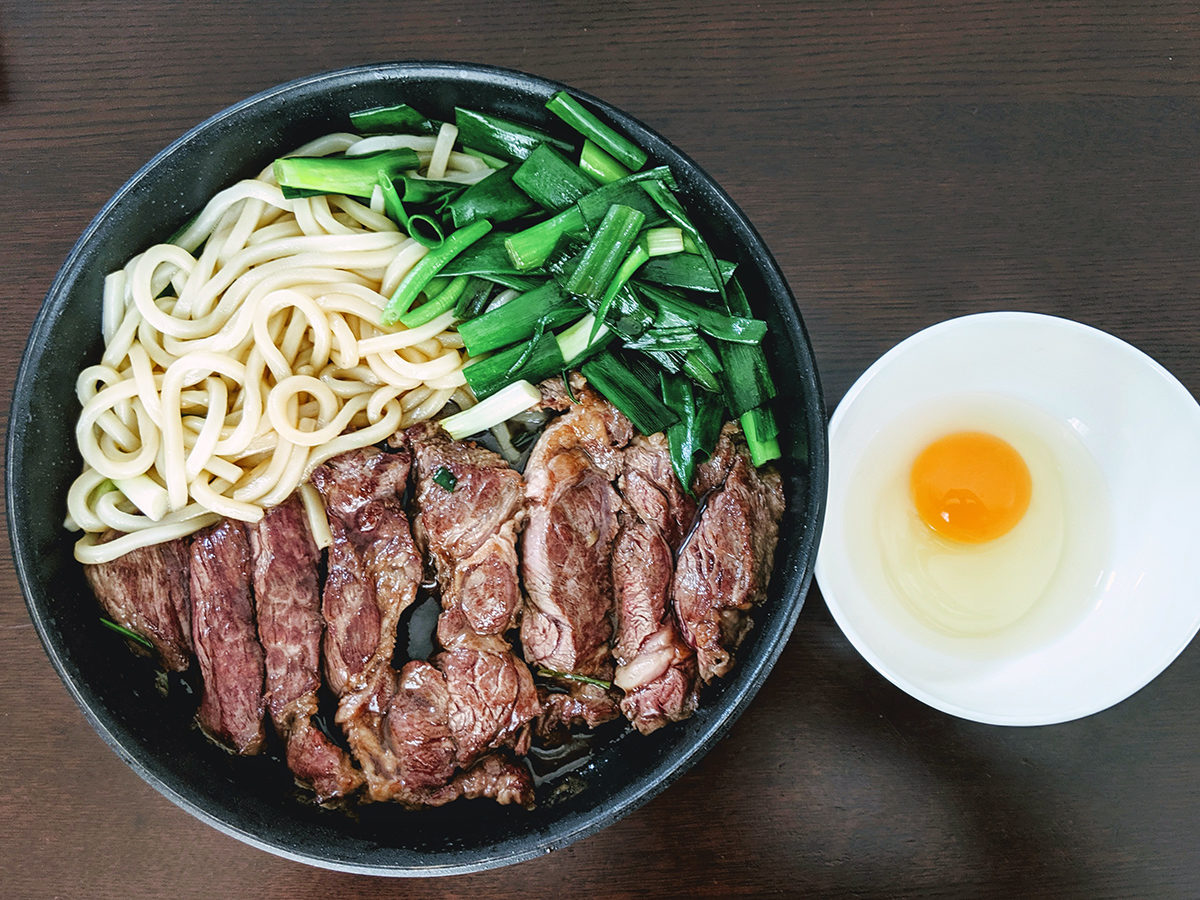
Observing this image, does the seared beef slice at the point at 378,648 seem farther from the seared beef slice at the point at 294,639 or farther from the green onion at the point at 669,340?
the green onion at the point at 669,340

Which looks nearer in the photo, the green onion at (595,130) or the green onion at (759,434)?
the green onion at (595,130)

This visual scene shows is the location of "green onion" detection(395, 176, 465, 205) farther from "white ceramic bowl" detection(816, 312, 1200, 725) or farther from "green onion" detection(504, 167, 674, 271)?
"white ceramic bowl" detection(816, 312, 1200, 725)

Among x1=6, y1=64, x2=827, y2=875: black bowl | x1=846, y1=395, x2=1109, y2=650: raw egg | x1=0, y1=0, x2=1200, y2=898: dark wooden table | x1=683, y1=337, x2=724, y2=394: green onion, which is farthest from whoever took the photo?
x1=0, y1=0, x2=1200, y2=898: dark wooden table

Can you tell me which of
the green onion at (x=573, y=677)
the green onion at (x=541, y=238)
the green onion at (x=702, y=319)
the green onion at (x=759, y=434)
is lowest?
the green onion at (x=573, y=677)

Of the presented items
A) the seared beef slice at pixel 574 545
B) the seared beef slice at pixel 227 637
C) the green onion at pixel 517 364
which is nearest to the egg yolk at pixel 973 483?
the seared beef slice at pixel 574 545

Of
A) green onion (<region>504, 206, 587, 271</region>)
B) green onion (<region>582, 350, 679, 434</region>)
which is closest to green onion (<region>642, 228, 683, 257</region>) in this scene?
green onion (<region>504, 206, 587, 271</region>)

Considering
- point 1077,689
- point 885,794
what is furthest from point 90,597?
point 1077,689
